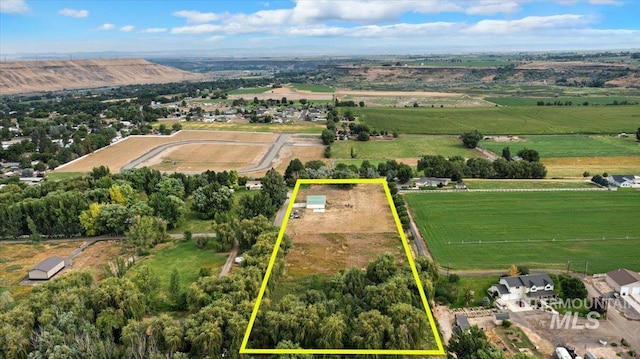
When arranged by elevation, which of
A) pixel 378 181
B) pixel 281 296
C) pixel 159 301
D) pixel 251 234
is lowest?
pixel 159 301

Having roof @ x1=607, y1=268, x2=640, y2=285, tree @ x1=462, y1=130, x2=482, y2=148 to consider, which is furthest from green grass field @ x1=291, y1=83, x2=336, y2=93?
roof @ x1=607, y1=268, x2=640, y2=285

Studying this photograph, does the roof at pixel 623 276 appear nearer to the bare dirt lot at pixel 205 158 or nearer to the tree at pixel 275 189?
the tree at pixel 275 189

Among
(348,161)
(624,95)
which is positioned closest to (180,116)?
(348,161)

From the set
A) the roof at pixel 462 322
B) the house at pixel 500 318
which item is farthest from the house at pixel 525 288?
the roof at pixel 462 322

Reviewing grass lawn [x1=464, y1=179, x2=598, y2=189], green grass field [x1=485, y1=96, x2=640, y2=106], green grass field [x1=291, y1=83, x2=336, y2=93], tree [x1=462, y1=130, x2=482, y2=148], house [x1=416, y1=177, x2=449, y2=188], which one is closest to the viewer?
grass lawn [x1=464, y1=179, x2=598, y2=189]

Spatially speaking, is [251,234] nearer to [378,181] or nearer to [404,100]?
[378,181]

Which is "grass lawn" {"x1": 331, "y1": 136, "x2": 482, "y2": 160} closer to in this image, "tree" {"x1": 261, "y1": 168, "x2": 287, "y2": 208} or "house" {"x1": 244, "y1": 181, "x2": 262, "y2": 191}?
"house" {"x1": 244, "y1": 181, "x2": 262, "y2": 191}
